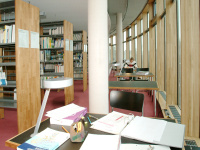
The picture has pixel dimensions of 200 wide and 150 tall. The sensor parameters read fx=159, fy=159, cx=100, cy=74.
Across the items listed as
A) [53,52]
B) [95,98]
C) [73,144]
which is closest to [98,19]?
[95,98]

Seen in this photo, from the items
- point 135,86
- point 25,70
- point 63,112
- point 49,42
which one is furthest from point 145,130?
point 49,42

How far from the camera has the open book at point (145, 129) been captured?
1.06 m

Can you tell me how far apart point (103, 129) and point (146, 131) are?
34 centimetres

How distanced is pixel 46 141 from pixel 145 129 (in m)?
0.73

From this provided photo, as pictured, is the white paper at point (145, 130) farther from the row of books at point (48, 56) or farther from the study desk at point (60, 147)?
the row of books at point (48, 56)

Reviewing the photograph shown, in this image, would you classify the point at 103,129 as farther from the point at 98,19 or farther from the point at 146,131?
the point at 98,19

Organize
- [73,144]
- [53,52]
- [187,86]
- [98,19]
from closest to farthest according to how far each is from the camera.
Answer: [73,144] → [187,86] → [98,19] → [53,52]

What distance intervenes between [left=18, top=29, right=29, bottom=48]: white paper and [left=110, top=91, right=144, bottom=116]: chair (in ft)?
6.57

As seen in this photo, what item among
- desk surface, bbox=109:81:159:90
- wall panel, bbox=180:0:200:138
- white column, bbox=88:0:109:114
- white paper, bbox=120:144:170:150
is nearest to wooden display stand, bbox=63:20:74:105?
desk surface, bbox=109:81:159:90

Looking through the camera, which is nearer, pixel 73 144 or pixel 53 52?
pixel 73 144

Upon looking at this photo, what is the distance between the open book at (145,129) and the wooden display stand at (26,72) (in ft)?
7.14

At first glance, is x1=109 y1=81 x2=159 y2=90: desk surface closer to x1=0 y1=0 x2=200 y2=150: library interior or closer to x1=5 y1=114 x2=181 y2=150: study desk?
x1=0 y1=0 x2=200 y2=150: library interior

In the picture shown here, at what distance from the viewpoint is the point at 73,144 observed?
1.09 m

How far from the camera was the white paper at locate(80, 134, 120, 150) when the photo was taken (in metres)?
1.01
